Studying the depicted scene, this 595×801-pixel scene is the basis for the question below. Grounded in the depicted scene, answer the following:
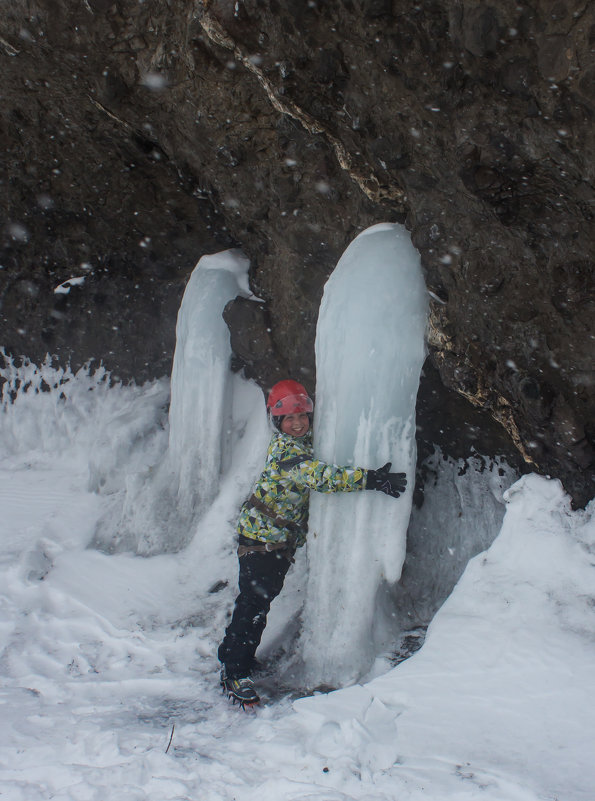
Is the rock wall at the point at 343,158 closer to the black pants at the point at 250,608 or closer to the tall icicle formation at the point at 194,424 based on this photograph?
the tall icicle formation at the point at 194,424

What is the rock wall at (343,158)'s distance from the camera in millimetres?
2400

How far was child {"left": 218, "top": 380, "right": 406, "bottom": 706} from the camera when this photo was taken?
335 centimetres

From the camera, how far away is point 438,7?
2.37 metres

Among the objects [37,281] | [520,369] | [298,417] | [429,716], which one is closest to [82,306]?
[37,281]

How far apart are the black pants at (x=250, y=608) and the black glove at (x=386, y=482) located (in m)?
0.73

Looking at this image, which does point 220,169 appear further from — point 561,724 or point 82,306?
point 561,724

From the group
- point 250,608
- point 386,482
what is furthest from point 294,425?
point 250,608

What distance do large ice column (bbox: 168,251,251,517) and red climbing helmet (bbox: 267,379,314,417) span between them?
135 centimetres

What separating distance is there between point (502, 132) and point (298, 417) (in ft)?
5.98

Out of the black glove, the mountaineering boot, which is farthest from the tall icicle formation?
the black glove

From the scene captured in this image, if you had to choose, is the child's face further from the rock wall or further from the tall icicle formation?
the tall icicle formation

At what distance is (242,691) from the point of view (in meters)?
3.20

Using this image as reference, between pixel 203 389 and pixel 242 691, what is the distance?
92.7 inches

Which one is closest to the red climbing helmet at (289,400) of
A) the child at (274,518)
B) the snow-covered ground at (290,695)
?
the child at (274,518)
